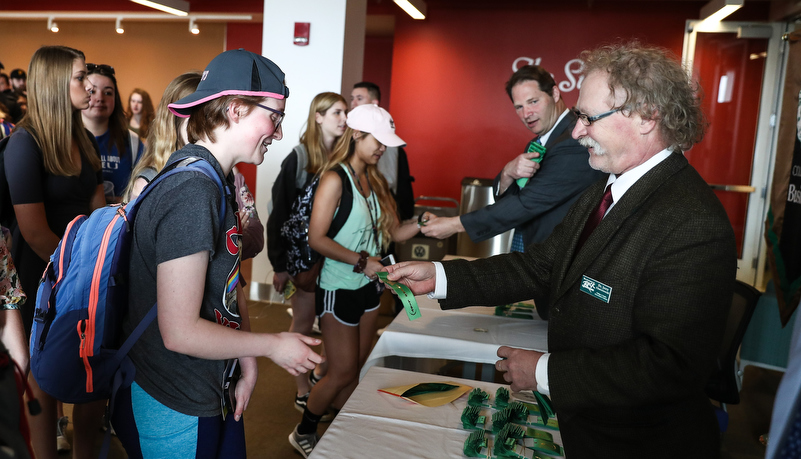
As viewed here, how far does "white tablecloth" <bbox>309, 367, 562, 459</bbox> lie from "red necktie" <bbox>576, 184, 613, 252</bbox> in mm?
556

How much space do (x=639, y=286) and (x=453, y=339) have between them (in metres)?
1.09

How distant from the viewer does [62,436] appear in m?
2.88

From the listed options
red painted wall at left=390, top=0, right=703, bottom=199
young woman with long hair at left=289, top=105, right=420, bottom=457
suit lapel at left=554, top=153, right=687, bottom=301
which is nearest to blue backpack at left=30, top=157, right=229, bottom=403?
suit lapel at left=554, top=153, right=687, bottom=301

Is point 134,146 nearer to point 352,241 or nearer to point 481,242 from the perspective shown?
point 352,241

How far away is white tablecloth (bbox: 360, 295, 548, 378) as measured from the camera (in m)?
2.32

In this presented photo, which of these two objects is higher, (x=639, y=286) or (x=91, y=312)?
(x=639, y=286)

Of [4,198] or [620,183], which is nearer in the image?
[620,183]

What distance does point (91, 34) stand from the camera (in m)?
10.1

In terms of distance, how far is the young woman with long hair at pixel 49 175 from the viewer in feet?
7.32

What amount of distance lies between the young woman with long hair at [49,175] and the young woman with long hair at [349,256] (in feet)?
3.18

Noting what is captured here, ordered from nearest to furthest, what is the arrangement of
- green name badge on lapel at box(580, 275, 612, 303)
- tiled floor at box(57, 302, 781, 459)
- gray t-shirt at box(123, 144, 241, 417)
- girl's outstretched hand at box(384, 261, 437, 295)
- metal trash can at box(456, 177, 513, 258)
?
gray t-shirt at box(123, 144, 241, 417)
green name badge on lapel at box(580, 275, 612, 303)
girl's outstretched hand at box(384, 261, 437, 295)
tiled floor at box(57, 302, 781, 459)
metal trash can at box(456, 177, 513, 258)

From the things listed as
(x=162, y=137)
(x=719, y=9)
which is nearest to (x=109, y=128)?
(x=162, y=137)

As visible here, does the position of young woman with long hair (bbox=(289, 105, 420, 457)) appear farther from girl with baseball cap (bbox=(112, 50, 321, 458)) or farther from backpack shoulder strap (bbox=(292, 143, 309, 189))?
girl with baseball cap (bbox=(112, 50, 321, 458))

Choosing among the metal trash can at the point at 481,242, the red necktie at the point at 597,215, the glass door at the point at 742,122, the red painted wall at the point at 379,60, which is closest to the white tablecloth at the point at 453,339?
the red necktie at the point at 597,215
